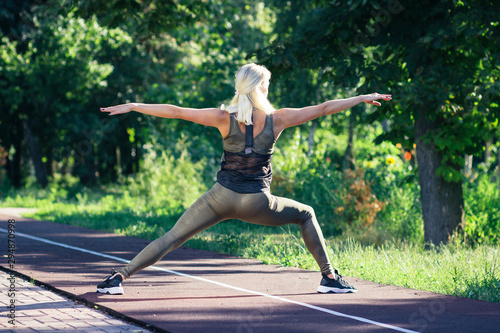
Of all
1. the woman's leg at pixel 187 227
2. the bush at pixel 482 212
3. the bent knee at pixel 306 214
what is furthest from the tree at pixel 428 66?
the woman's leg at pixel 187 227

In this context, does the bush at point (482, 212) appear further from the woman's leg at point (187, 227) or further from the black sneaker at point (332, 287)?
the woman's leg at point (187, 227)

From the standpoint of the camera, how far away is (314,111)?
20.8 ft

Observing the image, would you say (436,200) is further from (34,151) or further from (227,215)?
(34,151)

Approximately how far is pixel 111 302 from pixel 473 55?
22.8ft

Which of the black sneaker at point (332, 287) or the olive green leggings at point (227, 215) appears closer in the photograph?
the olive green leggings at point (227, 215)

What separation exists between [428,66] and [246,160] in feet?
16.5

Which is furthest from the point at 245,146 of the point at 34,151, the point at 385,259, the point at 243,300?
the point at 34,151

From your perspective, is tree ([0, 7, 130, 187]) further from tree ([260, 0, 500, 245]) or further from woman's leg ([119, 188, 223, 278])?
woman's leg ([119, 188, 223, 278])

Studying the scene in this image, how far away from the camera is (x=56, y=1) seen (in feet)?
42.8

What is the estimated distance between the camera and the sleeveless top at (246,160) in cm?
632

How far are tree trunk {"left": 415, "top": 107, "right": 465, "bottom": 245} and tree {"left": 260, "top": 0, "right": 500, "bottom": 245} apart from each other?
2 cm

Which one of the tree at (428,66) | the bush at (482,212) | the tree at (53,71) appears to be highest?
the tree at (53,71)

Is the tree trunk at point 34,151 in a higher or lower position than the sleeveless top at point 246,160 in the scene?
higher

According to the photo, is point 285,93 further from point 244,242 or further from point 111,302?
point 111,302
